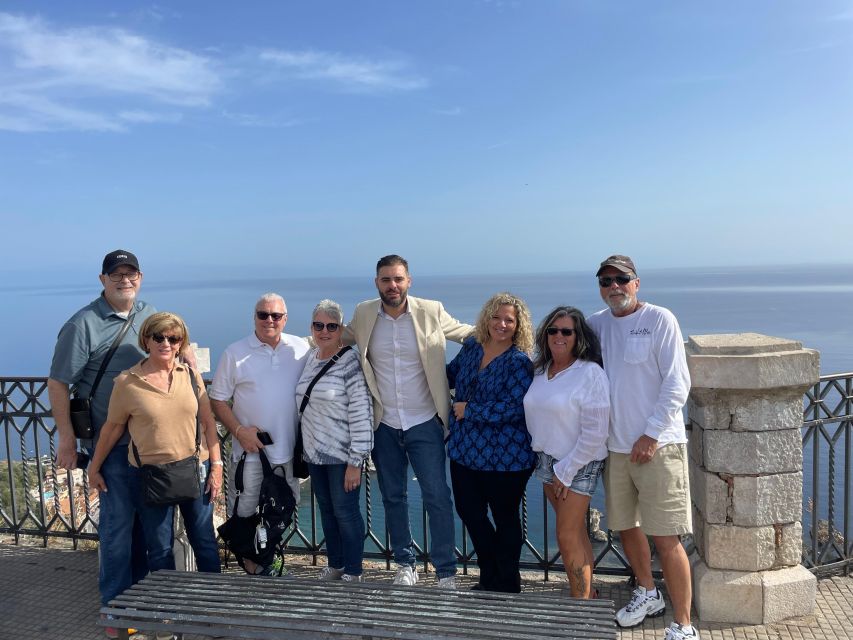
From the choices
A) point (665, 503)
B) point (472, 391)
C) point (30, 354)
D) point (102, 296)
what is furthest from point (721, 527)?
point (30, 354)

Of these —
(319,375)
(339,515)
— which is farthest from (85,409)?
(339,515)

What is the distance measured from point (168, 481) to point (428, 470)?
1524 mm

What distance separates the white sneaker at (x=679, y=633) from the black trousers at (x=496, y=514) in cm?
85

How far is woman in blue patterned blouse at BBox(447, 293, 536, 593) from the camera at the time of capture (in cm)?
350

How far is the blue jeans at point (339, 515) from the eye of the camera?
383 cm

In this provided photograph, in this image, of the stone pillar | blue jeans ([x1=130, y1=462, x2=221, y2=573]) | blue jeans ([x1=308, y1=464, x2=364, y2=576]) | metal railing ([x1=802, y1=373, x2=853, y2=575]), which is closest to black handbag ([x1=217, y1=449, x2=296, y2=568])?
blue jeans ([x1=130, y1=462, x2=221, y2=573])

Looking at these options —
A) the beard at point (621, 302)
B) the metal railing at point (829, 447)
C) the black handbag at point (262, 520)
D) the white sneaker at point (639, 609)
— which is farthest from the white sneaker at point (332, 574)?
the metal railing at point (829, 447)

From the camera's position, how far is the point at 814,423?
3.93 metres

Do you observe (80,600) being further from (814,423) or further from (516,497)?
(814,423)

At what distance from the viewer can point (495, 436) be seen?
3.51 meters

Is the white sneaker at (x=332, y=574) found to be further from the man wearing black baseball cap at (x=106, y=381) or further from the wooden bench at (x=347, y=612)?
the man wearing black baseball cap at (x=106, y=381)

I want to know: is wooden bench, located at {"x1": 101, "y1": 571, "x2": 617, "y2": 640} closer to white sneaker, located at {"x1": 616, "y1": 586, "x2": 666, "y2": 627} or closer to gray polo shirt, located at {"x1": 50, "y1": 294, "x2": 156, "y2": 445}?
white sneaker, located at {"x1": 616, "y1": 586, "x2": 666, "y2": 627}

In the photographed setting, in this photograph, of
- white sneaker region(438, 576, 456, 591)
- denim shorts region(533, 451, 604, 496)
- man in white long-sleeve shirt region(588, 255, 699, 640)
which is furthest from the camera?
white sneaker region(438, 576, 456, 591)

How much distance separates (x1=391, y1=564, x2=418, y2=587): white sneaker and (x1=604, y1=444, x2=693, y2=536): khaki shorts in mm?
1425
